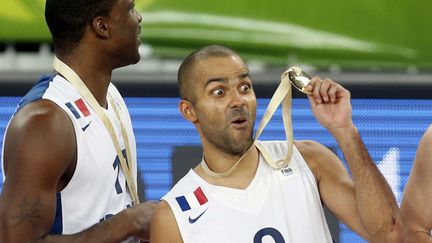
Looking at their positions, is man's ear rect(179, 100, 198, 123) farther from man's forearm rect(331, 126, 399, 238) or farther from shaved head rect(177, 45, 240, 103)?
man's forearm rect(331, 126, 399, 238)

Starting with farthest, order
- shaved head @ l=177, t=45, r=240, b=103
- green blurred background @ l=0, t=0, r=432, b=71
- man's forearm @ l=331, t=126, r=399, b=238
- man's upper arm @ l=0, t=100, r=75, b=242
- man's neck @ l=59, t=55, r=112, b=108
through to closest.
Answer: green blurred background @ l=0, t=0, r=432, b=71, man's neck @ l=59, t=55, r=112, b=108, shaved head @ l=177, t=45, r=240, b=103, man's upper arm @ l=0, t=100, r=75, b=242, man's forearm @ l=331, t=126, r=399, b=238

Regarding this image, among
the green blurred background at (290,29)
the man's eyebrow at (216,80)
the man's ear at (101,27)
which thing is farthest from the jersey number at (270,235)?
the green blurred background at (290,29)

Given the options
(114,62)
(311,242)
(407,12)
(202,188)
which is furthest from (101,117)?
(407,12)

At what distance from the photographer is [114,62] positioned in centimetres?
420

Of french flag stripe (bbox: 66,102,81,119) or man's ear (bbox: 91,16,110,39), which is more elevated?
man's ear (bbox: 91,16,110,39)

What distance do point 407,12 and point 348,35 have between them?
0.25 meters

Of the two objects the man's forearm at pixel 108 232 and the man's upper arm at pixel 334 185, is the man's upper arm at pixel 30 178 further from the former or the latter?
the man's upper arm at pixel 334 185

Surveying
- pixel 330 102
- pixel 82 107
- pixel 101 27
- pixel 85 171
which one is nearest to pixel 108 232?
pixel 85 171

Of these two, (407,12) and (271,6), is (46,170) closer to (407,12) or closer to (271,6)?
(271,6)

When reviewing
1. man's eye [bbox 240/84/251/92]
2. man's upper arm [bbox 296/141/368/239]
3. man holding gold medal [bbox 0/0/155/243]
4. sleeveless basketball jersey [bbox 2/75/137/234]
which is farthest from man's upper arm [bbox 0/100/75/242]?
man's upper arm [bbox 296/141/368/239]

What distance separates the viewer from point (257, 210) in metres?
3.84

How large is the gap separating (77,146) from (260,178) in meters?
0.59

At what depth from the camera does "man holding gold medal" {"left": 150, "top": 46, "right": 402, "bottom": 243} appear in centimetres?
377

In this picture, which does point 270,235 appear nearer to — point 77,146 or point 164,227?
point 164,227
